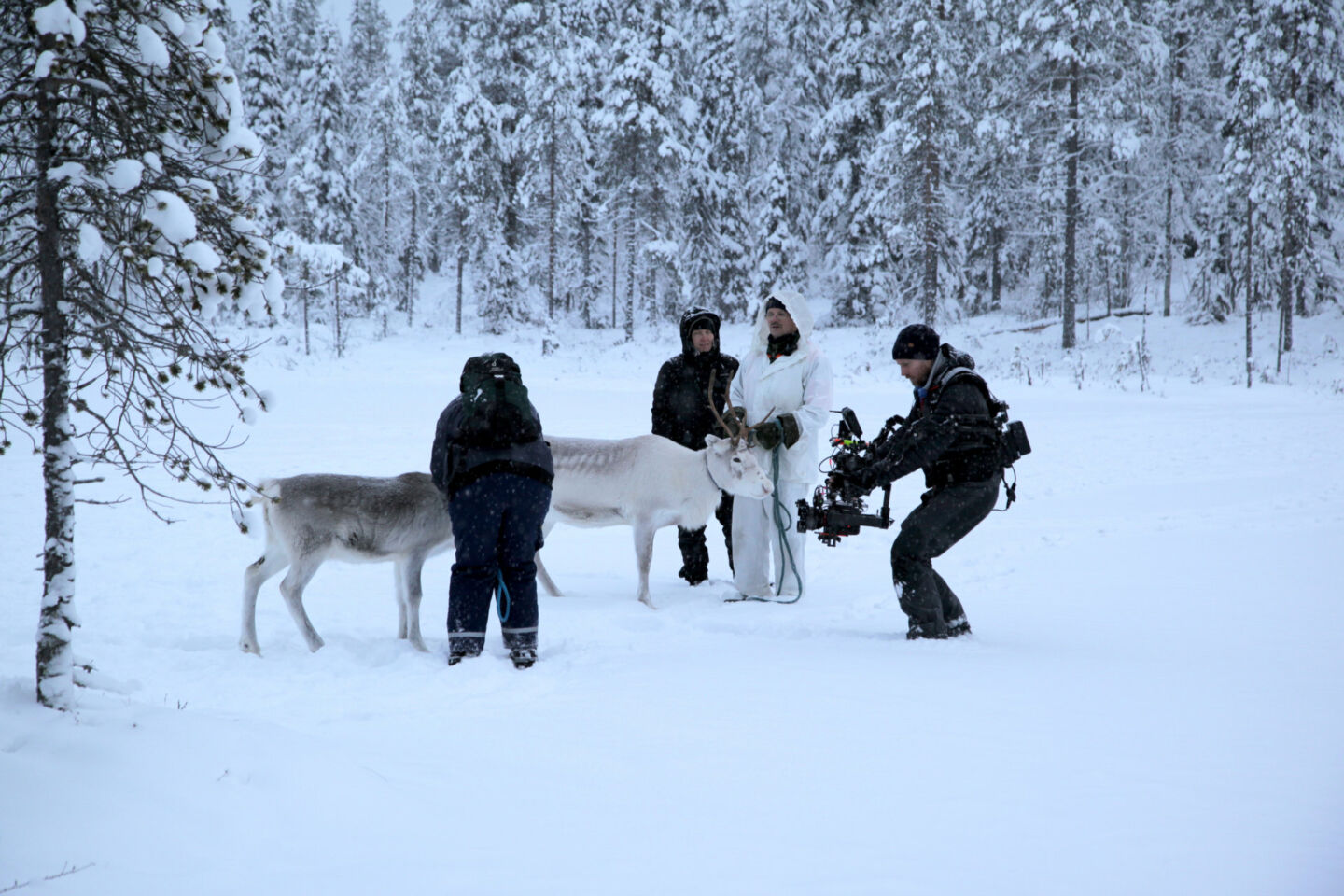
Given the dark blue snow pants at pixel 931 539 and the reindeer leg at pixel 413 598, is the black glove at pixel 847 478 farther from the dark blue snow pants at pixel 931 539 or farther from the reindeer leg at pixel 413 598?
the reindeer leg at pixel 413 598

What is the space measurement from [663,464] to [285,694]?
11.9 feet

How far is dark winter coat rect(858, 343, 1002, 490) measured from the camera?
543 cm

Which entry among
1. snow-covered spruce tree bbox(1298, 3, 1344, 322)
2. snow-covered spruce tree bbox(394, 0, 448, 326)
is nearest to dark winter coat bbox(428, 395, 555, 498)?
snow-covered spruce tree bbox(394, 0, 448, 326)

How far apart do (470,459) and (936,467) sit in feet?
9.73

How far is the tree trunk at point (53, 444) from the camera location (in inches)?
139

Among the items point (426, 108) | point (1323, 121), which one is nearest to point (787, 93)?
point (426, 108)

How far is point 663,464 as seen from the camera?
7.40 metres

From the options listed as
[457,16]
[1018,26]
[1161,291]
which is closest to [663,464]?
[1018,26]

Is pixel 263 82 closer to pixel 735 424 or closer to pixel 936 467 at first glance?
pixel 735 424

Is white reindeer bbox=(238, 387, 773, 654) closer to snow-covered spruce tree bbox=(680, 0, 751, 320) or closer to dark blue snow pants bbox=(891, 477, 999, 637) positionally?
dark blue snow pants bbox=(891, 477, 999, 637)

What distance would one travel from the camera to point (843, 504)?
5.87 meters

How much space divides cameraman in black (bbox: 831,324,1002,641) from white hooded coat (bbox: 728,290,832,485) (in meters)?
1.41

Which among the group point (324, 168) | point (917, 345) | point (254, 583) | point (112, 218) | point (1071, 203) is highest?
point (324, 168)

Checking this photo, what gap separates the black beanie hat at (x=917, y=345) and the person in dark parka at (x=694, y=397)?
2293 millimetres
